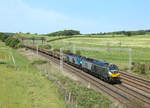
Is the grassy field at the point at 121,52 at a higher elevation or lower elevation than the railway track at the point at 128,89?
higher

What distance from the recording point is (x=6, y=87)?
3055cm

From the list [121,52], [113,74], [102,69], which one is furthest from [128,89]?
[121,52]

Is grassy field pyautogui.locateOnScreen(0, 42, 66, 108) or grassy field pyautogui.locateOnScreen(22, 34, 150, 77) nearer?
grassy field pyautogui.locateOnScreen(0, 42, 66, 108)

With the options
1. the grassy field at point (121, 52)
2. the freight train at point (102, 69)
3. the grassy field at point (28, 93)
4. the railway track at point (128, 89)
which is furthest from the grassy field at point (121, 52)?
the grassy field at point (28, 93)

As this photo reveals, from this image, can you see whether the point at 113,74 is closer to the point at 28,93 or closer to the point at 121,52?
the point at 28,93

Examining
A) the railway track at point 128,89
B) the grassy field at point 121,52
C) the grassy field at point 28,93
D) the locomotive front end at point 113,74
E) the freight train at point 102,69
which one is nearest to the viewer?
the grassy field at point 28,93

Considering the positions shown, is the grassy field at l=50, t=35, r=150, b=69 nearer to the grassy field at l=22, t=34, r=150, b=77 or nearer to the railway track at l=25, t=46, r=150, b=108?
the grassy field at l=22, t=34, r=150, b=77

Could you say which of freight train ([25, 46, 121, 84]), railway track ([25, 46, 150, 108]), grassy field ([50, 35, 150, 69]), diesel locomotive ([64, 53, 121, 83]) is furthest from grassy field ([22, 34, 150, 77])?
railway track ([25, 46, 150, 108])

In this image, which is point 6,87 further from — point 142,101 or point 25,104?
point 142,101

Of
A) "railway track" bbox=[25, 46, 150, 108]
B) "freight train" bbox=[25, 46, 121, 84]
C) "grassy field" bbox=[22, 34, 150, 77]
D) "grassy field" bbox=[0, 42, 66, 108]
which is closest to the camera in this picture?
"grassy field" bbox=[0, 42, 66, 108]

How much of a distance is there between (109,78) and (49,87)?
32.0ft

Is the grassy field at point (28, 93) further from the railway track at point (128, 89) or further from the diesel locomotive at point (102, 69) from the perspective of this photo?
the diesel locomotive at point (102, 69)

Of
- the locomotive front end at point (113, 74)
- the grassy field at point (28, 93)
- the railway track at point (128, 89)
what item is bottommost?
the grassy field at point (28, 93)

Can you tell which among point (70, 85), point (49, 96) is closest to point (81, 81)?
point (70, 85)
